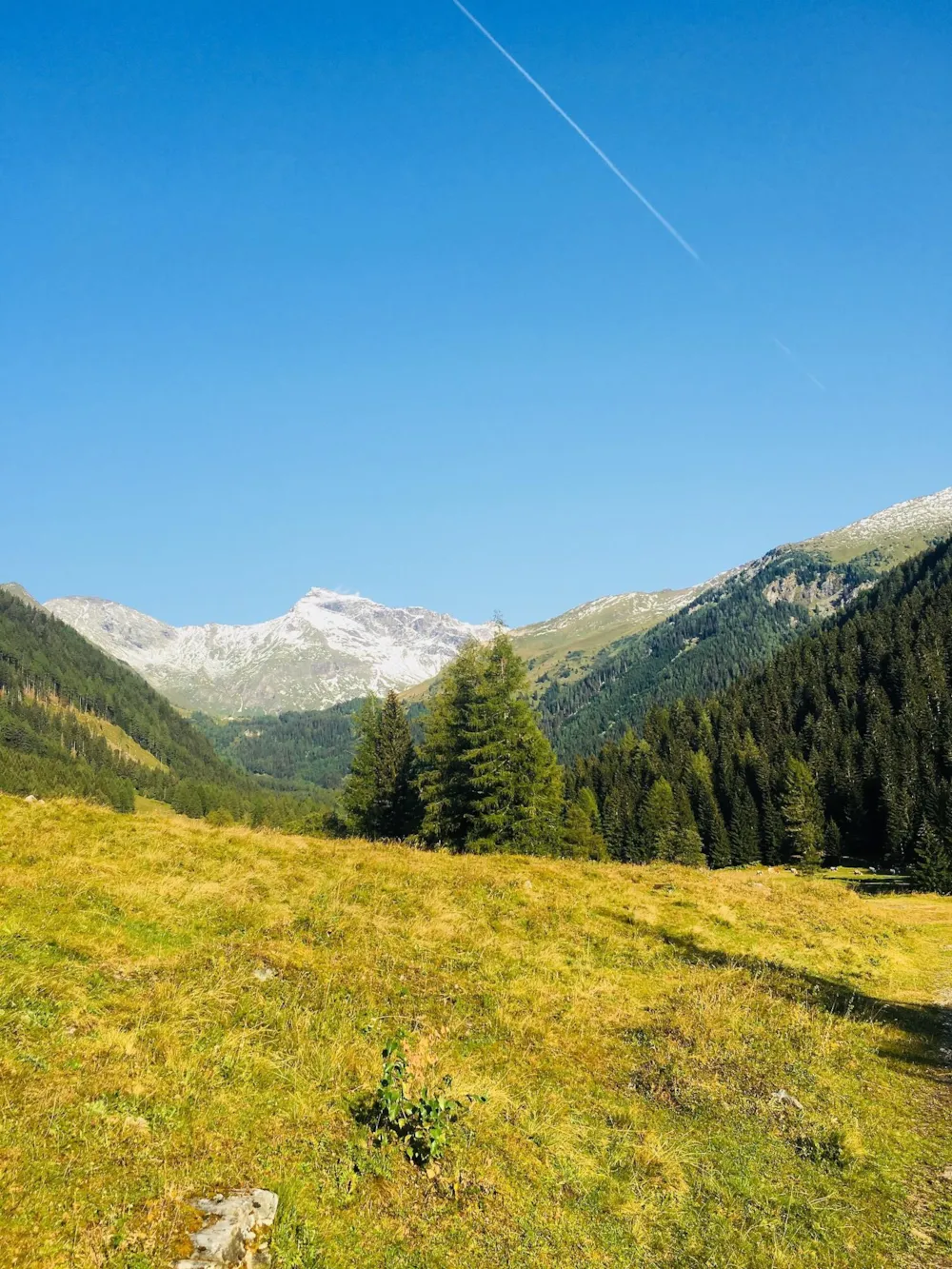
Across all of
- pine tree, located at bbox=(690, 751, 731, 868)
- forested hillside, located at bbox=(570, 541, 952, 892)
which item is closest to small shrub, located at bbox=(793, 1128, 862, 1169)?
forested hillside, located at bbox=(570, 541, 952, 892)

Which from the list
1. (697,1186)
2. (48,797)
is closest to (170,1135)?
(697,1186)

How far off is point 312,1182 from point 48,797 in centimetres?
1959

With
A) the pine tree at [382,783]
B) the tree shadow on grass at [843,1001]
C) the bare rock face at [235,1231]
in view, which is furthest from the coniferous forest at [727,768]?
the bare rock face at [235,1231]

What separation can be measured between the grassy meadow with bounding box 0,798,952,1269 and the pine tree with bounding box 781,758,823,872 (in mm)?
81969

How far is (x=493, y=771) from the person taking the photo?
42219 mm

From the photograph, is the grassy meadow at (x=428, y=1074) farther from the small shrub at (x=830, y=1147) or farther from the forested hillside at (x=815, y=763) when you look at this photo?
the forested hillside at (x=815, y=763)

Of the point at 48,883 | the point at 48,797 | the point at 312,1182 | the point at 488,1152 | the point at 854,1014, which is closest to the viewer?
the point at 312,1182

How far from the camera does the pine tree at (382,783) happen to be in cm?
5741

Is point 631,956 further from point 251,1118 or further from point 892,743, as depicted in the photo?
point 892,743

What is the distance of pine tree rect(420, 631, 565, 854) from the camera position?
4206 cm

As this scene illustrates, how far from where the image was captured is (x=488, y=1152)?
8680 mm

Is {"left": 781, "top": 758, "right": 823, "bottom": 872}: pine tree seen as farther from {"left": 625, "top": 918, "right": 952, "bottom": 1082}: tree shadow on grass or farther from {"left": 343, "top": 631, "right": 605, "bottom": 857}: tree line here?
{"left": 625, "top": 918, "right": 952, "bottom": 1082}: tree shadow on grass

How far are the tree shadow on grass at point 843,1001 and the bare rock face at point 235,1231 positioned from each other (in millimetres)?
12589

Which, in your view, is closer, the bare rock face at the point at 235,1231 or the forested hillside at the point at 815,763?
the bare rock face at the point at 235,1231
